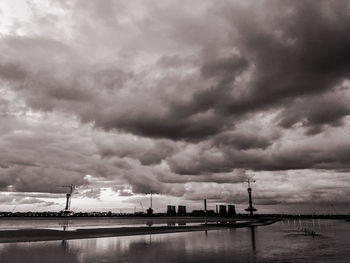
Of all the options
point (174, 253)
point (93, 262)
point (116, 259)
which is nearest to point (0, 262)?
point (93, 262)

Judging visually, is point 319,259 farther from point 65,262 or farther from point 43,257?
point 43,257

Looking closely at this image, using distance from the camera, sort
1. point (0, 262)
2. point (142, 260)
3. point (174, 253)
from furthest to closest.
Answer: point (174, 253) → point (142, 260) → point (0, 262)

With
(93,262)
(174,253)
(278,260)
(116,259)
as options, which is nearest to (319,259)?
(278,260)

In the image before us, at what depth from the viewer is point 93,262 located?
120ft

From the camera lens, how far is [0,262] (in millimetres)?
36469

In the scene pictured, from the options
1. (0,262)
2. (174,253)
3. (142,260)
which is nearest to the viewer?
(0,262)

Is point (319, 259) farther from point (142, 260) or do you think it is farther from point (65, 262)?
point (65, 262)

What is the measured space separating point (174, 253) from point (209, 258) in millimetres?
7168

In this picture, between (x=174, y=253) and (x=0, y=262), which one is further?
(x=174, y=253)

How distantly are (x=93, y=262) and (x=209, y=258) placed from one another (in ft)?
50.9

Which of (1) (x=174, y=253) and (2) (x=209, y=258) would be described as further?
(1) (x=174, y=253)

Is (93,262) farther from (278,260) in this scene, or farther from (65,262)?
(278,260)

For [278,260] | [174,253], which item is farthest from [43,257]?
[278,260]

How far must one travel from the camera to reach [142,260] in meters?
39.0
